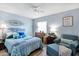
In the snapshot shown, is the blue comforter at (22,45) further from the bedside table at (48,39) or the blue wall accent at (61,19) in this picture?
the blue wall accent at (61,19)

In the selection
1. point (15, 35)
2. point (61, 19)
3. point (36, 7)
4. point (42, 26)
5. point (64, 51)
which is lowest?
point (64, 51)

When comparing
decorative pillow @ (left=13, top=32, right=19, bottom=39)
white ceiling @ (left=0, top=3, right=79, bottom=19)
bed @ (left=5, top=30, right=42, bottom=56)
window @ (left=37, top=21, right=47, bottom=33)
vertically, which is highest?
white ceiling @ (left=0, top=3, right=79, bottom=19)

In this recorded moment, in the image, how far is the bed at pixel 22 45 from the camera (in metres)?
1.62

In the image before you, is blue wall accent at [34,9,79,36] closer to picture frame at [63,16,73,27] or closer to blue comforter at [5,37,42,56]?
picture frame at [63,16,73,27]

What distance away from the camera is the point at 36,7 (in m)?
1.72

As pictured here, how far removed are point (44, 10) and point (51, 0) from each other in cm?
22

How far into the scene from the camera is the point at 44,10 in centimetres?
175

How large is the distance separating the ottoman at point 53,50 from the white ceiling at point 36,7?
64 centimetres

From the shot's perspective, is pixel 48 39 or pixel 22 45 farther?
pixel 48 39

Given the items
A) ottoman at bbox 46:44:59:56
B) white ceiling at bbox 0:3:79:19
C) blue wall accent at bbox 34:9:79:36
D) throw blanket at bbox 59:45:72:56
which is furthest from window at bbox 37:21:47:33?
throw blanket at bbox 59:45:72:56

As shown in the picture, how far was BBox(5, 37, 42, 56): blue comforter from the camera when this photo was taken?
162cm

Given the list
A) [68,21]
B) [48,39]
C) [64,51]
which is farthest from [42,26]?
[64,51]

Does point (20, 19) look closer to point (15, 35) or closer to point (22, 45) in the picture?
point (15, 35)

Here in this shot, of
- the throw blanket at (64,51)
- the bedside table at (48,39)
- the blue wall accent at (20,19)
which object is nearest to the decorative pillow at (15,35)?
the blue wall accent at (20,19)
